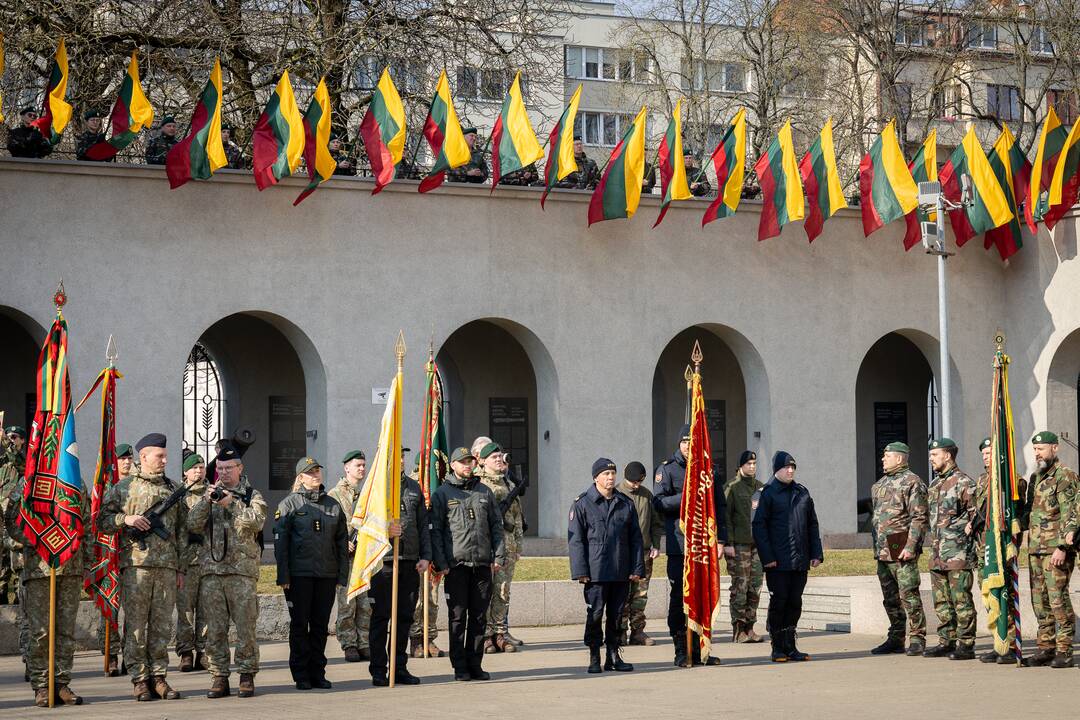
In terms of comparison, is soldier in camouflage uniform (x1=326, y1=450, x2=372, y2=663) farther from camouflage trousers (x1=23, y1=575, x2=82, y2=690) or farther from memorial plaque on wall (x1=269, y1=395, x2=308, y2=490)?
memorial plaque on wall (x1=269, y1=395, x2=308, y2=490)

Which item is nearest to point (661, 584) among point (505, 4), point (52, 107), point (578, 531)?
point (578, 531)

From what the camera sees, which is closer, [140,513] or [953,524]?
[140,513]

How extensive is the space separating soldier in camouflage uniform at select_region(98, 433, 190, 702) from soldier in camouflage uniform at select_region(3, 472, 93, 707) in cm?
40

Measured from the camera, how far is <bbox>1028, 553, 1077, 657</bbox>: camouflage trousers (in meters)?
13.9

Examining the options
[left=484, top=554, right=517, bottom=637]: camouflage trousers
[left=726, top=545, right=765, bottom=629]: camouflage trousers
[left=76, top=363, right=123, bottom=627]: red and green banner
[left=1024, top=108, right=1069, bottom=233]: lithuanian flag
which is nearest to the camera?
[left=76, top=363, right=123, bottom=627]: red and green banner

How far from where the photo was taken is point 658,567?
20828 mm

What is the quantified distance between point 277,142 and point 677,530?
9.34 m

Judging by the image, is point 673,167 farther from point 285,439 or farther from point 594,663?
point 594,663

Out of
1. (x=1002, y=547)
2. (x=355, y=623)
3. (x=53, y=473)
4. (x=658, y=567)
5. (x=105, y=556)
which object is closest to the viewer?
(x=53, y=473)

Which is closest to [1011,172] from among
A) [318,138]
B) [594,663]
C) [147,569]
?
[318,138]

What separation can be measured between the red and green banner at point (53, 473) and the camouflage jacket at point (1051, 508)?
811cm

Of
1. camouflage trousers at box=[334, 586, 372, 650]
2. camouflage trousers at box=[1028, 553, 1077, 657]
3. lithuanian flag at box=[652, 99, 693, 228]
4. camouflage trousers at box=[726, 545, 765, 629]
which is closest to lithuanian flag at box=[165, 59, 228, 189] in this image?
lithuanian flag at box=[652, 99, 693, 228]

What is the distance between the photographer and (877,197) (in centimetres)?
2506

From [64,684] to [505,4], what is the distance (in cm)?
1812
